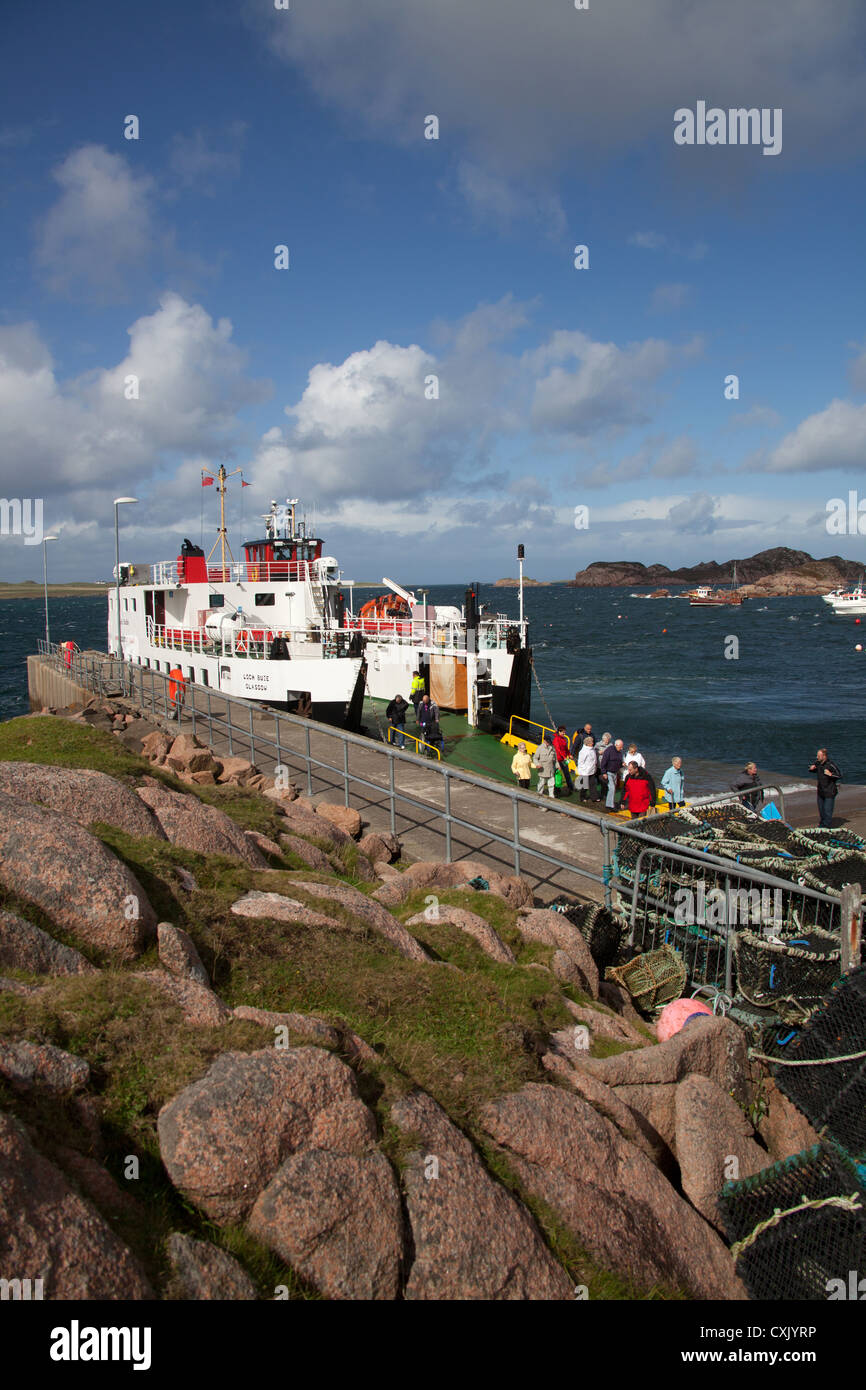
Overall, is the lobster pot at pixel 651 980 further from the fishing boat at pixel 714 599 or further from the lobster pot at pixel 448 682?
the fishing boat at pixel 714 599

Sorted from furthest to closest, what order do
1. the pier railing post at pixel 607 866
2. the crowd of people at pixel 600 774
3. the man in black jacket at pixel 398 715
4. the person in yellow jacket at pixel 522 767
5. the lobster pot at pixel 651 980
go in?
1. the man in black jacket at pixel 398 715
2. the person in yellow jacket at pixel 522 767
3. the crowd of people at pixel 600 774
4. the pier railing post at pixel 607 866
5. the lobster pot at pixel 651 980

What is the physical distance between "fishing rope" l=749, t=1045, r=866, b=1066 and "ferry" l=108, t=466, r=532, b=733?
18.0 metres

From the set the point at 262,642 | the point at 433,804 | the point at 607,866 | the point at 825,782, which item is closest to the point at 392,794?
the point at 433,804

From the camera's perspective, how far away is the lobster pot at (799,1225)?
14.7 ft

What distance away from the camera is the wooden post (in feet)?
22.3

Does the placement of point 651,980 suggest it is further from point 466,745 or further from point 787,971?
point 466,745

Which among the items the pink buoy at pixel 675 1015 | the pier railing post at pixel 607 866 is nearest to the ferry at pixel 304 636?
the pier railing post at pixel 607 866

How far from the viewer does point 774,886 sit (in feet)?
24.6

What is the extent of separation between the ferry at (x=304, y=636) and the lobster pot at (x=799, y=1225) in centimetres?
1912

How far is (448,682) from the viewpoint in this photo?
28453 millimetres

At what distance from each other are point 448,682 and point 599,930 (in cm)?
2030

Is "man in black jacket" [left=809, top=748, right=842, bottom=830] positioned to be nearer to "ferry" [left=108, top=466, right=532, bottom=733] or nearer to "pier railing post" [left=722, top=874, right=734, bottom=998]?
"pier railing post" [left=722, top=874, right=734, bottom=998]

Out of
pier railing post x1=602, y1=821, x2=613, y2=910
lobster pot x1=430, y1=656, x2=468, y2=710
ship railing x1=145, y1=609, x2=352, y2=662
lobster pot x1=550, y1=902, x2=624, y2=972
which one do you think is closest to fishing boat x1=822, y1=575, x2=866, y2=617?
lobster pot x1=430, y1=656, x2=468, y2=710
